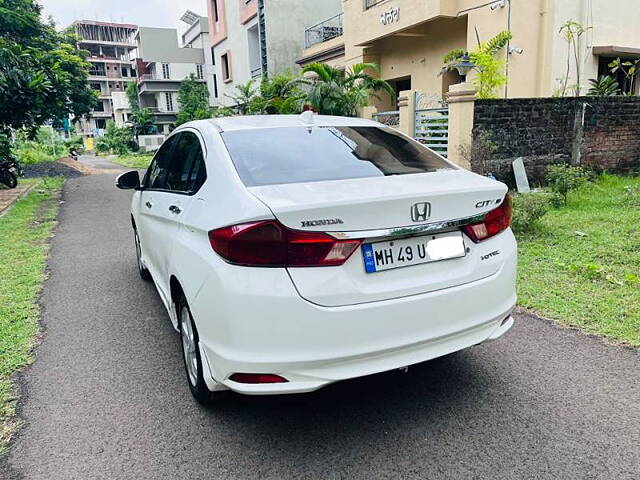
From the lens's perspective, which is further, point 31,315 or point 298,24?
point 298,24

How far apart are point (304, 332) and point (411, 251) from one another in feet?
2.07

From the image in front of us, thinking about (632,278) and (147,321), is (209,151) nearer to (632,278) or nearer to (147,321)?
(147,321)

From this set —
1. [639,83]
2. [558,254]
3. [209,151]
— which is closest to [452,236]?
[209,151]

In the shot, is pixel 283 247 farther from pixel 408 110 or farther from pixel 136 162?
pixel 136 162

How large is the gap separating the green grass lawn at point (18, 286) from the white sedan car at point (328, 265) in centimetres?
121

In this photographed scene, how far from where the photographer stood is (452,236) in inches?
99.3

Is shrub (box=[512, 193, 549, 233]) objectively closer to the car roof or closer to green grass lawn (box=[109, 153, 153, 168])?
the car roof

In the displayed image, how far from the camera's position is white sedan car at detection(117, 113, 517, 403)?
2.22m

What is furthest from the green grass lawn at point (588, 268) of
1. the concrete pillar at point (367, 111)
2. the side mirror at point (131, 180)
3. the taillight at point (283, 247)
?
the concrete pillar at point (367, 111)

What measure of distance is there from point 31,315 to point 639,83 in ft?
49.4

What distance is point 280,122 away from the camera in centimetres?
340

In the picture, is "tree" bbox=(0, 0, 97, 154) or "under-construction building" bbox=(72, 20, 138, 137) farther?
"under-construction building" bbox=(72, 20, 138, 137)

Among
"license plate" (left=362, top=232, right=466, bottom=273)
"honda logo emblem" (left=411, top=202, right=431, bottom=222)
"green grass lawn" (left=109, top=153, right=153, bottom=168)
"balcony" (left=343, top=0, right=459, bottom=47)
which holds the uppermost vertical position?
"balcony" (left=343, top=0, right=459, bottom=47)

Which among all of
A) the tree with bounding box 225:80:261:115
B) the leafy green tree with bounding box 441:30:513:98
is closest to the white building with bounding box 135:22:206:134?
the tree with bounding box 225:80:261:115
